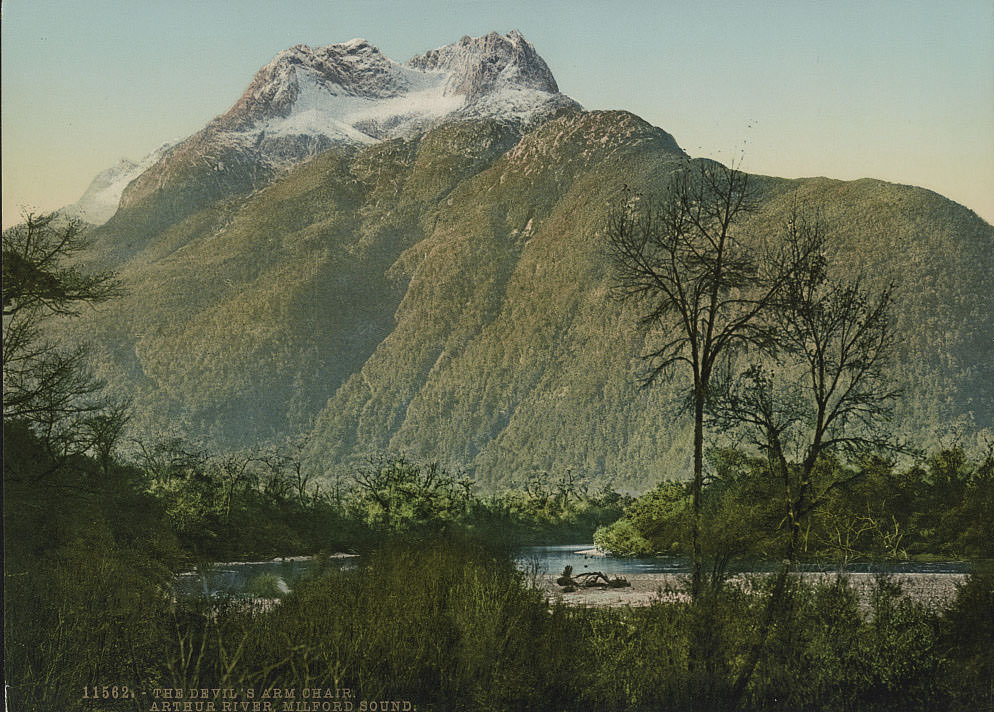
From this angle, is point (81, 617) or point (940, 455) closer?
point (81, 617)

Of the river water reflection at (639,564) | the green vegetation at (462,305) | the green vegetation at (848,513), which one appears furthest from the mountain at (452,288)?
the river water reflection at (639,564)

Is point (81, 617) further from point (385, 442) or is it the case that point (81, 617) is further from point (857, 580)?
point (857, 580)

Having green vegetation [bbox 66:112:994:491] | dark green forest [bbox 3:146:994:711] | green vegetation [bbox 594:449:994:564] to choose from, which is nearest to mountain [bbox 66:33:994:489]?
green vegetation [bbox 66:112:994:491]

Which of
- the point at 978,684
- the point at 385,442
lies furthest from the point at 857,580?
the point at 385,442

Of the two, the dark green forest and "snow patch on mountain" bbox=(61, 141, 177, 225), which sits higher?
"snow patch on mountain" bbox=(61, 141, 177, 225)

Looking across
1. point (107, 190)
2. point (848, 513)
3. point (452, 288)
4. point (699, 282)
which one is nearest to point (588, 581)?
point (848, 513)

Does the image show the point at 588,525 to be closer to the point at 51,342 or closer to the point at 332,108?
the point at 332,108

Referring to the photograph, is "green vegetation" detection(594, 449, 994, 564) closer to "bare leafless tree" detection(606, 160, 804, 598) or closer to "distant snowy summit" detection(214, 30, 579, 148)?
"bare leafless tree" detection(606, 160, 804, 598)

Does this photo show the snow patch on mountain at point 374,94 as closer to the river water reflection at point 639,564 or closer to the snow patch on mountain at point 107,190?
the snow patch on mountain at point 107,190
